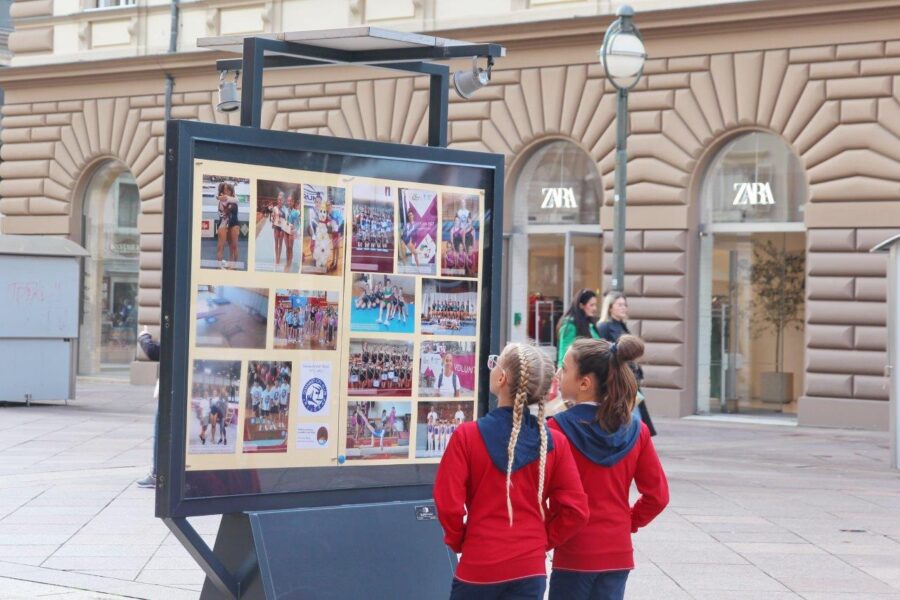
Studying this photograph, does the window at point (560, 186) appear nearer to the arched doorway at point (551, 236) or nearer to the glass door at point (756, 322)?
the arched doorway at point (551, 236)

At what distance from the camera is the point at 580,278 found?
22797 mm

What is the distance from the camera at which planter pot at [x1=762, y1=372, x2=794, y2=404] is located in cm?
2069

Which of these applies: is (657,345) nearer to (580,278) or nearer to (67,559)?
(580,278)

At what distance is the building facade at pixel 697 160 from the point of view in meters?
19.4

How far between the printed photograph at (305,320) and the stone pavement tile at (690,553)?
3.72 m

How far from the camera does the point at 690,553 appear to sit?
30.7 feet

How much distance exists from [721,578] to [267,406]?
12.1 ft

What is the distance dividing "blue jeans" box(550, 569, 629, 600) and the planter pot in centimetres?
1582

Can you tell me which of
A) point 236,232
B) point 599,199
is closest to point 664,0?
point 599,199

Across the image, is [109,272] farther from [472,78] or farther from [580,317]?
[472,78]

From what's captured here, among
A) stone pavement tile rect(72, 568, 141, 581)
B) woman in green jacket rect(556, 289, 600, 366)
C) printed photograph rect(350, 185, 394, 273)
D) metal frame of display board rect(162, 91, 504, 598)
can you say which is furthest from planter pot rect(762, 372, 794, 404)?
printed photograph rect(350, 185, 394, 273)

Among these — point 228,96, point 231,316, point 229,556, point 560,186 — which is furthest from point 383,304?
point 560,186

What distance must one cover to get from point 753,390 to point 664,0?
559 centimetres

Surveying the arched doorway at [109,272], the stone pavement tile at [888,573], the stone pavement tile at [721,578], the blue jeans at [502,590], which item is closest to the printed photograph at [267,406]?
the blue jeans at [502,590]
